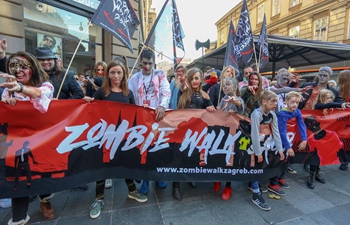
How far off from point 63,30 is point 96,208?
686 cm

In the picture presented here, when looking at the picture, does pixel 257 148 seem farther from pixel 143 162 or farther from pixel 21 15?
pixel 21 15

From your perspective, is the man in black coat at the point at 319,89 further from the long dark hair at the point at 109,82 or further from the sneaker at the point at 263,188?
the long dark hair at the point at 109,82

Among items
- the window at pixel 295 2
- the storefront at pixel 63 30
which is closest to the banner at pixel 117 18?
the storefront at pixel 63 30

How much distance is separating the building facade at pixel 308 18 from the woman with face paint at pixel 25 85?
1259cm

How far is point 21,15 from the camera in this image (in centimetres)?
554

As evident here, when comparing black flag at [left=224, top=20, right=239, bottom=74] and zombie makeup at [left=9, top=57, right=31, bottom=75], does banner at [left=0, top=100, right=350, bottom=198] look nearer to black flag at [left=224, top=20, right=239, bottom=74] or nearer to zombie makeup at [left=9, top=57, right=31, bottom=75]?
zombie makeup at [left=9, top=57, right=31, bottom=75]

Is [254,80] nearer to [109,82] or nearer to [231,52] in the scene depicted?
[231,52]

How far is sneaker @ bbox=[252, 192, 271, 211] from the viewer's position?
2.76m

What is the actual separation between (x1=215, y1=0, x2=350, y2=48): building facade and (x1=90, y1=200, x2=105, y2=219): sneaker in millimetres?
12852

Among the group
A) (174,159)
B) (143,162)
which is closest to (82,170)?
(143,162)

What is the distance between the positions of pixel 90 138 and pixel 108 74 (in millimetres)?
894

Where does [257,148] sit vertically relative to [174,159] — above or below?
above

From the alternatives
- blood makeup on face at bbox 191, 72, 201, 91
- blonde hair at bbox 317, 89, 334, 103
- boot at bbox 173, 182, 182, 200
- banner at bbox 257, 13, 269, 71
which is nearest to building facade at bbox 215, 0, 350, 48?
banner at bbox 257, 13, 269, 71

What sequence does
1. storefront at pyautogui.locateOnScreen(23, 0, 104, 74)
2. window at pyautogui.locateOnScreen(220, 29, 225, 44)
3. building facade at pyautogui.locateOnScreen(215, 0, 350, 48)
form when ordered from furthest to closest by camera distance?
window at pyautogui.locateOnScreen(220, 29, 225, 44), building facade at pyautogui.locateOnScreen(215, 0, 350, 48), storefront at pyautogui.locateOnScreen(23, 0, 104, 74)
